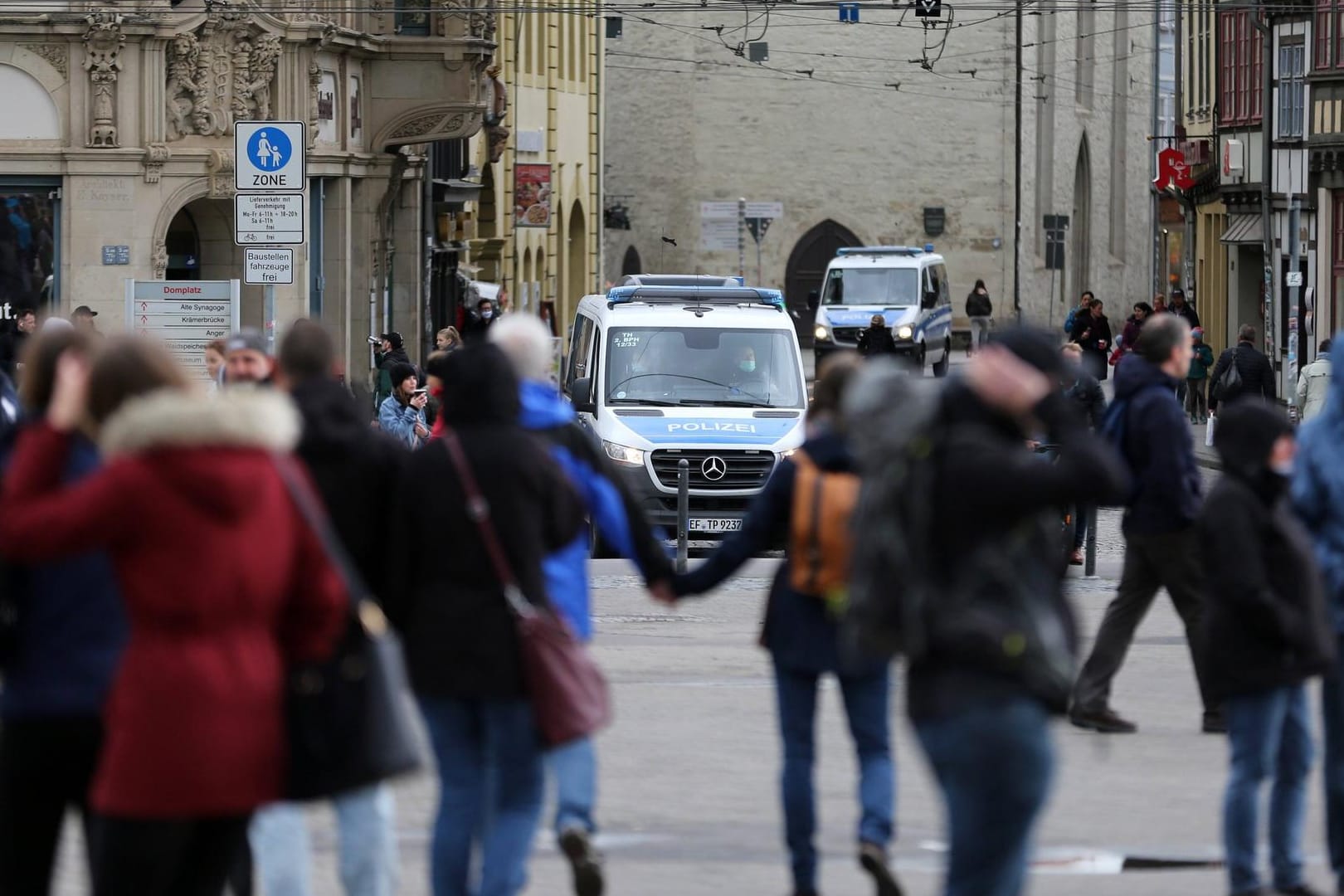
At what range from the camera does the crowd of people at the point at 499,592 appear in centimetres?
511

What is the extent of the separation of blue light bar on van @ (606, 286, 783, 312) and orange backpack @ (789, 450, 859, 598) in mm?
13898

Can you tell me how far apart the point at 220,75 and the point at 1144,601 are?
70.0 feet

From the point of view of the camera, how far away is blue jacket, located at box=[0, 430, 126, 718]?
5684 mm

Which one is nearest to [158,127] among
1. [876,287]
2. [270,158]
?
[270,158]

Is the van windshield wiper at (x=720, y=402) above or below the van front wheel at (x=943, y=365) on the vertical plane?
above

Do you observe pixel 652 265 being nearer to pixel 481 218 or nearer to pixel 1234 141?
pixel 481 218

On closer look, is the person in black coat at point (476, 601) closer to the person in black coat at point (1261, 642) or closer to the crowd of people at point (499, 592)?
the crowd of people at point (499, 592)

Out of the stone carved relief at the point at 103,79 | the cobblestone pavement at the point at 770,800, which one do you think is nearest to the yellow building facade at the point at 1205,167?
the stone carved relief at the point at 103,79

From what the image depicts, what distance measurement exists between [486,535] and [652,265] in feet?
216

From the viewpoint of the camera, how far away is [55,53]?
29.4 metres

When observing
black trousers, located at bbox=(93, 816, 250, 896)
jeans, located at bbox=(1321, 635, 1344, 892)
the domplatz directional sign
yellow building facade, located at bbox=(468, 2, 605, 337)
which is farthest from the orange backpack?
yellow building facade, located at bbox=(468, 2, 605, 337)

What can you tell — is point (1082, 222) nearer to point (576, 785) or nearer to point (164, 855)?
point (576, 785)

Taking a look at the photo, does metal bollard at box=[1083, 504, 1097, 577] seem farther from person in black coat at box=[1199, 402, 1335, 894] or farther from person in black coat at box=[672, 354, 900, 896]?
person in black coat at box=[672, 354, 900, 896]

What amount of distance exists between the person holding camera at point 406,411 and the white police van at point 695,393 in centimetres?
127
